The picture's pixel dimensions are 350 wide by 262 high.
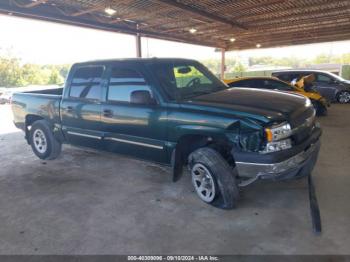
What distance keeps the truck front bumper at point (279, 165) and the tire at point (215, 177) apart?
0.77 ft

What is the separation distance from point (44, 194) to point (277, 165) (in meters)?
3.10

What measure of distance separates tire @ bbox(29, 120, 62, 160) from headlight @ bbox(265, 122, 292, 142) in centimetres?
385

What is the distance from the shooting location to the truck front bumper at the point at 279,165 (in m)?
2.78

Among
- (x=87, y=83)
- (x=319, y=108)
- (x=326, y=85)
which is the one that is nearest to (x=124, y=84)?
(x=87, y=83)

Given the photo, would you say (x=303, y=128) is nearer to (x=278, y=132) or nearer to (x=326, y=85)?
(x=278, y=132)

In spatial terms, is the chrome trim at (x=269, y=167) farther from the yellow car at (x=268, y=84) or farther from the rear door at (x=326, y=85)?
the rear door at (x=326, y=85)

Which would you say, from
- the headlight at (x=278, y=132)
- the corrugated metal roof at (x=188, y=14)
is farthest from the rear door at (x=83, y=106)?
the corrugated metal roof at (x=188, y=14)

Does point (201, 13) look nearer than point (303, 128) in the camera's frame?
No

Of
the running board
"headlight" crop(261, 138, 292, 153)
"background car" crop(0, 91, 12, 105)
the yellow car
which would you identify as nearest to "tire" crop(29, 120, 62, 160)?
"headlight" crop(261, 138, 292, 153)

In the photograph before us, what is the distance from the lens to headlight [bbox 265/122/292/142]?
109 inches

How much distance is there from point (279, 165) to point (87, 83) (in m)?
3.02

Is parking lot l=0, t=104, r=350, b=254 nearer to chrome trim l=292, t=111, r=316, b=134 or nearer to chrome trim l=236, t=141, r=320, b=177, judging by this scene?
chrome trim l=236, t=141, r=320, b=177

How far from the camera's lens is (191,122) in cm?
318

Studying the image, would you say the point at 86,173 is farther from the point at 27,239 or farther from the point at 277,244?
the point at 277,244
